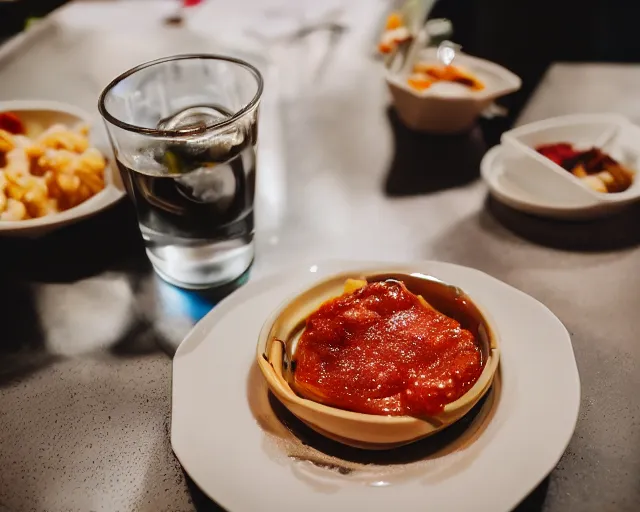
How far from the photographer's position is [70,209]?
842mm

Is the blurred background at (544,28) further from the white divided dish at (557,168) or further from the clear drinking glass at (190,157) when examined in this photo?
the clear drinking glass at (190,157)

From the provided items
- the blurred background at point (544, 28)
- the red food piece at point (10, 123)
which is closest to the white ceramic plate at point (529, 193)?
the red food piece at point (10, 123)

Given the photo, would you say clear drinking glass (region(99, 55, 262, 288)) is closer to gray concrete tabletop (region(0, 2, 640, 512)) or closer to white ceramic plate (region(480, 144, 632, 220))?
gray concrete tabletop (region(0, 2, 640, 512))

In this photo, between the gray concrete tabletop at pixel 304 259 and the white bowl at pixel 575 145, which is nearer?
the gray concrete tabletop at pixel 304 259

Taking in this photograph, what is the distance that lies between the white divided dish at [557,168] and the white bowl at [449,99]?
10cm

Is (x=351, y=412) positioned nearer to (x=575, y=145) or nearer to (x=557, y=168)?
(x=557, y=168)

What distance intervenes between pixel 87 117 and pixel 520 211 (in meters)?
0.74

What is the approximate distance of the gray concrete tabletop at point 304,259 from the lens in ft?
2.00

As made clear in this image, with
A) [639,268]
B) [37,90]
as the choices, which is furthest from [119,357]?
[37,90]

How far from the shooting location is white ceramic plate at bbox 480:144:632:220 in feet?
2.93

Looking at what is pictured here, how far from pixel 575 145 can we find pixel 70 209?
83cm

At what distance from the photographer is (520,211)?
95 cm

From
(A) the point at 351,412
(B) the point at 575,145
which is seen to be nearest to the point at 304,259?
(A) the point at 351,412

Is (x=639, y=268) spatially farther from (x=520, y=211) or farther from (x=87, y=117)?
(x=87, y=117)
